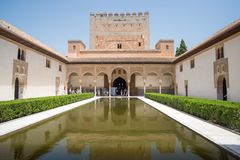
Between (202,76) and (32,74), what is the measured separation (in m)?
14.2

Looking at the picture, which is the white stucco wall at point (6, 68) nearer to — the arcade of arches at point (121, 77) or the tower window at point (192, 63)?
the arcade of arches at point (121, 77)

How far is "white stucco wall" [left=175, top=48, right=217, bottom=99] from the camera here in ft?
44.3

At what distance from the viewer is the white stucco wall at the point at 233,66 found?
33.8ft

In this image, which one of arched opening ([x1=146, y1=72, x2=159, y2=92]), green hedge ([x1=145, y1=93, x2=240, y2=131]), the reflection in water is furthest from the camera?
arched opening ([x1=146, y1=72, x2=159, y2=92])

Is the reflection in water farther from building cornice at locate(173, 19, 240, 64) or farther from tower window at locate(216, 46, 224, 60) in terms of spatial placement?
tower window at locate(216, 46, 224, 60)

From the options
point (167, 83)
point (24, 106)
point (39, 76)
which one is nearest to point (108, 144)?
point (24, 106)

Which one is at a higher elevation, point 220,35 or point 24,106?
point 220,35

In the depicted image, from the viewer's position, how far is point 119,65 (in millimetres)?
24562

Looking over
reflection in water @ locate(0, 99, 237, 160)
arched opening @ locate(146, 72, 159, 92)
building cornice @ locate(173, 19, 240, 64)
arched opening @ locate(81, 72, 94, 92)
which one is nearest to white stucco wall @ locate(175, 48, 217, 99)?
building cornice @ locate(173, 19, 240, 64)

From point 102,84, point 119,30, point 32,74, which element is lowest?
point 102,84

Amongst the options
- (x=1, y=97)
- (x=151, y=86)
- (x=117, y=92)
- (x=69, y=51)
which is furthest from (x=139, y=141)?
(x=69, y=51)

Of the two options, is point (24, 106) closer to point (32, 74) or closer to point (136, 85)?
point (32, 74)

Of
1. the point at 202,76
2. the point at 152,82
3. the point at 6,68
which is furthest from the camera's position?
the point at 152,82

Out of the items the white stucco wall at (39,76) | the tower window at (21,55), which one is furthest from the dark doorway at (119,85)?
the tower window at (21,55)
